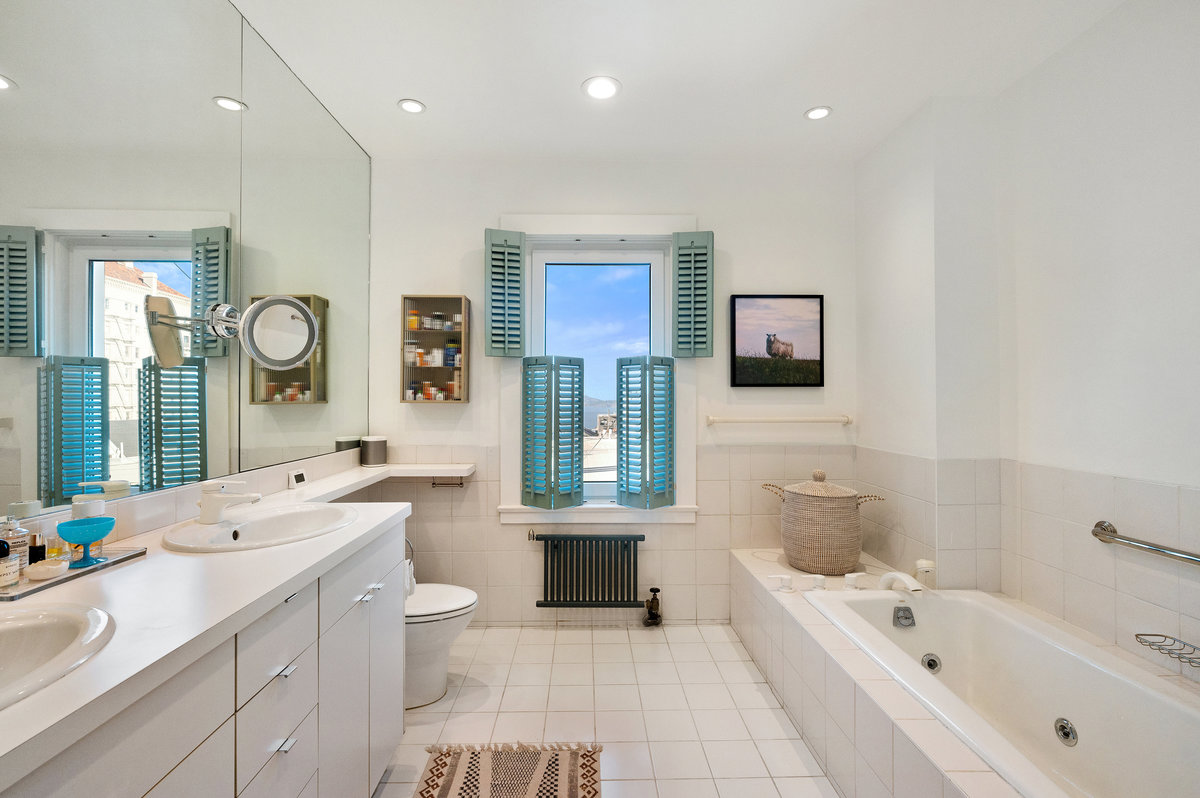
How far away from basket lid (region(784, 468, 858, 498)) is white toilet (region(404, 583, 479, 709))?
62.7 inches

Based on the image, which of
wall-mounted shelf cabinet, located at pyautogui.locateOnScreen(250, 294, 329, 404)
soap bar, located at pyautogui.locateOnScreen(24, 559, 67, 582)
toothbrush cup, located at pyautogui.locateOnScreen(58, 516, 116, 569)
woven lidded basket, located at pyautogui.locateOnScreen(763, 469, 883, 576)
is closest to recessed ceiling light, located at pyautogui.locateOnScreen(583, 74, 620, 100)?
wall-mounted shelf cabinet, located at pyautogui.locateOnScreen(250, 294, 329, 404)

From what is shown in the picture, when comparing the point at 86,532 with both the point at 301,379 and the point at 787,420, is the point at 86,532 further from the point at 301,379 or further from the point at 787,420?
the point at 787,420

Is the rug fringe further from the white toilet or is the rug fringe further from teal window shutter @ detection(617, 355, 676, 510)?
teal window shutter @ detection(617, 355, 676, 510)

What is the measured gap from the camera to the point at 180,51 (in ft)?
5.14

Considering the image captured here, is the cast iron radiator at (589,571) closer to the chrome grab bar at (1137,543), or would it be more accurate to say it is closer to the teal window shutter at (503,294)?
the teal window shutter at (503,294)

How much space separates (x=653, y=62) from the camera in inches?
78.5

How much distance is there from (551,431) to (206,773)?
1.92 metres

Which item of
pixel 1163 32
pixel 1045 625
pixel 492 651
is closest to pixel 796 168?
pixel 1163 32

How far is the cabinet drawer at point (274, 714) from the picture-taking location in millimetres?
932

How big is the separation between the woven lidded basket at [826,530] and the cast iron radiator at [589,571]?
2.65 feet

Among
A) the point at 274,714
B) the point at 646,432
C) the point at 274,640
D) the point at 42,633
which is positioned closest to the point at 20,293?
the point at 42,633

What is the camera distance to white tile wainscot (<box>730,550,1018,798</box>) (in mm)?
1184

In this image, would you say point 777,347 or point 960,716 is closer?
point 960,716

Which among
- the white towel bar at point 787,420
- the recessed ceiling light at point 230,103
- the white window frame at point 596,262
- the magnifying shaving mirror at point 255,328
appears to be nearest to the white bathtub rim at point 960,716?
the white towel bar at point 787,420
